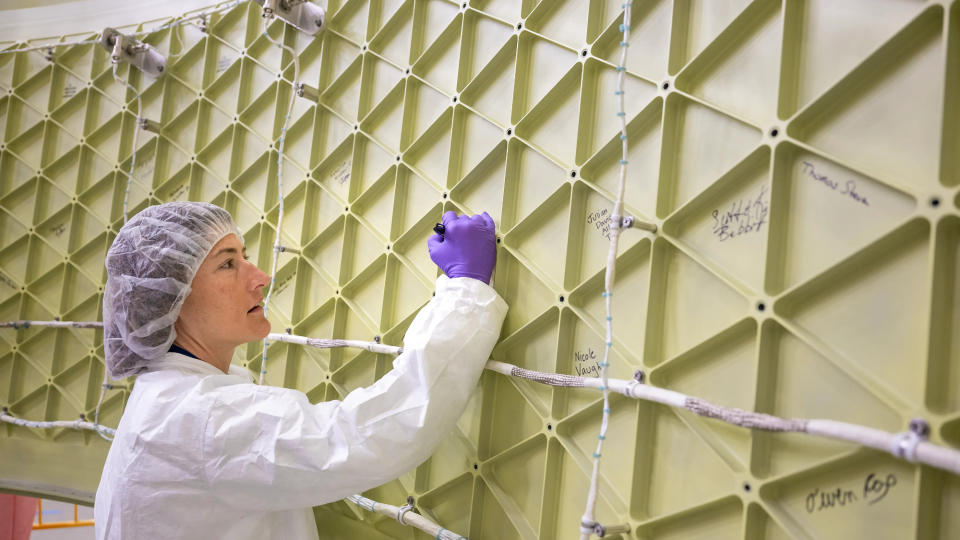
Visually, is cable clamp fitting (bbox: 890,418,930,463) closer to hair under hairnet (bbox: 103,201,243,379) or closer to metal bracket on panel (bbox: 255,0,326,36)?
hair under hairnet (bbox: 103,201,243,379)

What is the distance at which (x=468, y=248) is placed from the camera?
186 centimetres

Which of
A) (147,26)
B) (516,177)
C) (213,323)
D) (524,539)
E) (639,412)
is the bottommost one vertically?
(524,539)

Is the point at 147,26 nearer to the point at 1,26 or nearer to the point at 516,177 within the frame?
the point at 1,26

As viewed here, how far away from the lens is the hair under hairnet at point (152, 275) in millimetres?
1895

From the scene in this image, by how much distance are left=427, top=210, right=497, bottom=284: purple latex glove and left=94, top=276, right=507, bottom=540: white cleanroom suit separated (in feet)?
0.17

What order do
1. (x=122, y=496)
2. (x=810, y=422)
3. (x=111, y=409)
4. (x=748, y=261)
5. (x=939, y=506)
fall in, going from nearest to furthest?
(x=939, y=506), (x=810, y=422), (x=748, y=261), (x=122, y=496), (x=111, y=409)

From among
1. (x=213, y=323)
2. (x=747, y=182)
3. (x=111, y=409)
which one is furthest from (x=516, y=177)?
(x=111, y=409)

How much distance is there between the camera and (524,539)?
1.79m

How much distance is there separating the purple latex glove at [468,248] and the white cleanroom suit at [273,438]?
2.1 inches

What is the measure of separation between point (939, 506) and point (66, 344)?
3.37 meters

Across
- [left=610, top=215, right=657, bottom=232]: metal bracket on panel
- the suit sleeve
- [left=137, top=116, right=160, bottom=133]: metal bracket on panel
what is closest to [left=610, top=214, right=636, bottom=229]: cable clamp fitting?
[left=610, top=215, right=657, bottom=232]: metal bracket on panel

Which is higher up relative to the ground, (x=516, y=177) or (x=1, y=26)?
(x=1, y=26)

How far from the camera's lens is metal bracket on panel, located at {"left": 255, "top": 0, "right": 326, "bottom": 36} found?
8.14ft
